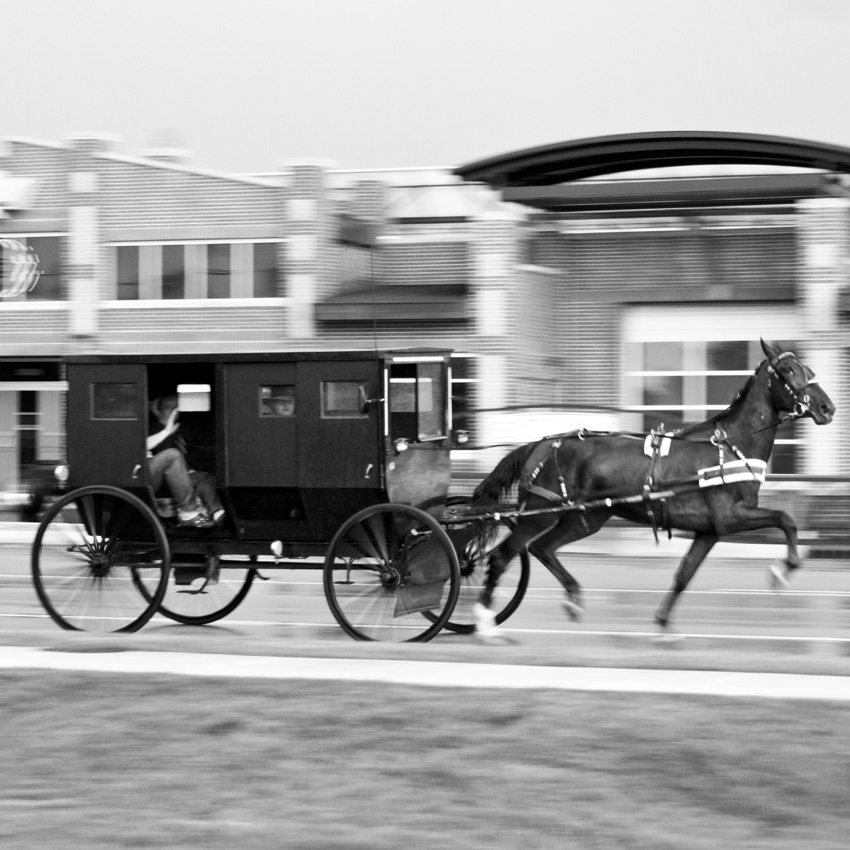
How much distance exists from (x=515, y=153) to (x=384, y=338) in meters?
4.71

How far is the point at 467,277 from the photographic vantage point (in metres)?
30.3

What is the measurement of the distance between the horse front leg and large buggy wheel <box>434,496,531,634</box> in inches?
44.1

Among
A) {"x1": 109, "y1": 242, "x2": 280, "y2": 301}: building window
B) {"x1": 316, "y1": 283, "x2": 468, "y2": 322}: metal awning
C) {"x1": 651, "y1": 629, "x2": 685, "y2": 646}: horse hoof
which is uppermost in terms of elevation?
{"x1": 109, "y1": 242, "x2": 280, "y2": 301}: building window

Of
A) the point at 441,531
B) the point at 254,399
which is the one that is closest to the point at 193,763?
the point at 441,531

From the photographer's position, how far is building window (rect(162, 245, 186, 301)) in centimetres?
3225

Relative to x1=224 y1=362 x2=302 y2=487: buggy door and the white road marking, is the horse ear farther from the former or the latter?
x1=224 y1=362 x2=302 y2=487: buggy door

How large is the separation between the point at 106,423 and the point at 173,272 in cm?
2161

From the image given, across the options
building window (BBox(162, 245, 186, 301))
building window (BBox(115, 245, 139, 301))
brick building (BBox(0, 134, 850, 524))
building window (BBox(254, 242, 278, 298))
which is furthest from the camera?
building window (BBox(115, 245, 139, 301))

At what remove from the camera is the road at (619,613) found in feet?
36.4

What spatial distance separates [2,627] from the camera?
1180 centimetres

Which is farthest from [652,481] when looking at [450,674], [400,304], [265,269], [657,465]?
[265,269]

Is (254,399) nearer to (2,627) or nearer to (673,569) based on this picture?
(2,627)

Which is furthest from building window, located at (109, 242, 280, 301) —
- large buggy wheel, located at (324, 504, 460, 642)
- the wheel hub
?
large buggy wheel, located at (324, 504, 460, 642)

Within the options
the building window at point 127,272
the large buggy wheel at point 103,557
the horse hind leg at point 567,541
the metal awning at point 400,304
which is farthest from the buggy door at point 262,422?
the building window at point 127,272
